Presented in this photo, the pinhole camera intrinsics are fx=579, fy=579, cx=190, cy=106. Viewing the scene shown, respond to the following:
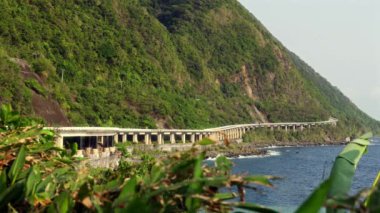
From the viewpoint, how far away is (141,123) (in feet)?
318

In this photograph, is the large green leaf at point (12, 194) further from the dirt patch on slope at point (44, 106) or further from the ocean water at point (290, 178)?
the dirt patch on slope at point (44, 106)

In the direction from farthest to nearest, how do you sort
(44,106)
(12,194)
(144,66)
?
(144,66), (44,106), (12,194)

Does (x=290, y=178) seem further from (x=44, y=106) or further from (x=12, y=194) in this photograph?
(x=12, y=194)

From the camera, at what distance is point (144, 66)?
116250mm

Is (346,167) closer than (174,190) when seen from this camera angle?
No

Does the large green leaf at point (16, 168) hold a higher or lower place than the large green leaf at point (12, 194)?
higher

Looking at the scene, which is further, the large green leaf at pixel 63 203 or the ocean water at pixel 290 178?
the ocean water at pixel 290 178

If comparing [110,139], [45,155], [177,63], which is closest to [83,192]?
[45,155]

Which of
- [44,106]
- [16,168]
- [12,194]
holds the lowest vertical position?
[44,106]

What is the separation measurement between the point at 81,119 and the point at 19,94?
15779mm

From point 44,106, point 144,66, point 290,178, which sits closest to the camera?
point 44,106

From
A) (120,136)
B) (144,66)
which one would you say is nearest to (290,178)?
(120,136)

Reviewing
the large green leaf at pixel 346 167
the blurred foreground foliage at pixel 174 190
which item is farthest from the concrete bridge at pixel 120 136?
the large green leaf at pixel 346 167

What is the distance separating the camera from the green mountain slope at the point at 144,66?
7831cm
